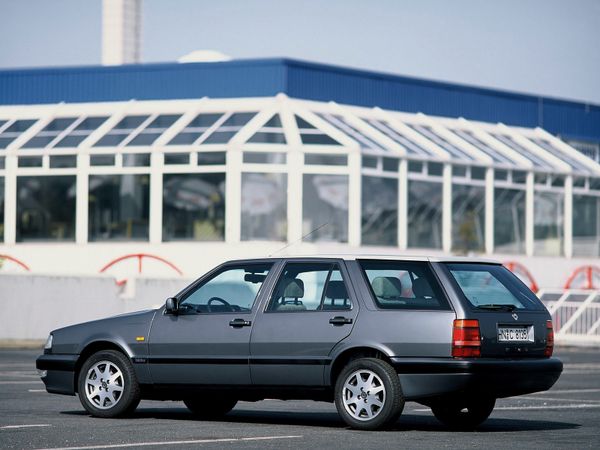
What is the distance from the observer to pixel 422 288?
11.9 metres

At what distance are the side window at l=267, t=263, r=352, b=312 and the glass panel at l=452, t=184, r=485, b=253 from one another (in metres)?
24.3

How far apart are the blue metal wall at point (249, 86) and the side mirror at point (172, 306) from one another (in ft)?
79.1

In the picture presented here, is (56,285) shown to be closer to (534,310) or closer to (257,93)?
(257,93)

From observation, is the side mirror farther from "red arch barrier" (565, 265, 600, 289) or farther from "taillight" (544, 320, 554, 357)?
"red arch barrier" (565, 265, 600, 289)

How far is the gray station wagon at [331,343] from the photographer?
452 inches

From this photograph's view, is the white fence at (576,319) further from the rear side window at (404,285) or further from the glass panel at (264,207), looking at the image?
the rear side window at (404,285)

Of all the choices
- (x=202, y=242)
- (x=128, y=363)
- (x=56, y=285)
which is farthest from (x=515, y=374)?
(x=202, y=242)

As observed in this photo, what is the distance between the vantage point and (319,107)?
1444 inches

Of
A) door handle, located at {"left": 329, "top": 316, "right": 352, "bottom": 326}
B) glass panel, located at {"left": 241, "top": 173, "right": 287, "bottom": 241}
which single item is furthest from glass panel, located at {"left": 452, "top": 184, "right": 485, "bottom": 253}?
door handle, located at {"left": 329, "top": 316, "right": 352, "bottom": 326}

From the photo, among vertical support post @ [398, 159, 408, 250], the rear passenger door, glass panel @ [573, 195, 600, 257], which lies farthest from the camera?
glass panel @ [573, 195, 600, 257]

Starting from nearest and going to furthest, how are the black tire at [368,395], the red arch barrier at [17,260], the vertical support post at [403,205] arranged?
the black tire at [368,395], the red arch barrier at [17,260], the vertical support post at [403,205]

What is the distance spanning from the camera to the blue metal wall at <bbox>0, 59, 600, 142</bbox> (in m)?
36.9

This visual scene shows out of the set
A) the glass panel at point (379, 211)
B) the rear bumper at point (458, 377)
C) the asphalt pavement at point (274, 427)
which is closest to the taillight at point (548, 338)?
the rear bumper at point (458, 377)

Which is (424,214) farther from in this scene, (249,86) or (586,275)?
(586,275)
